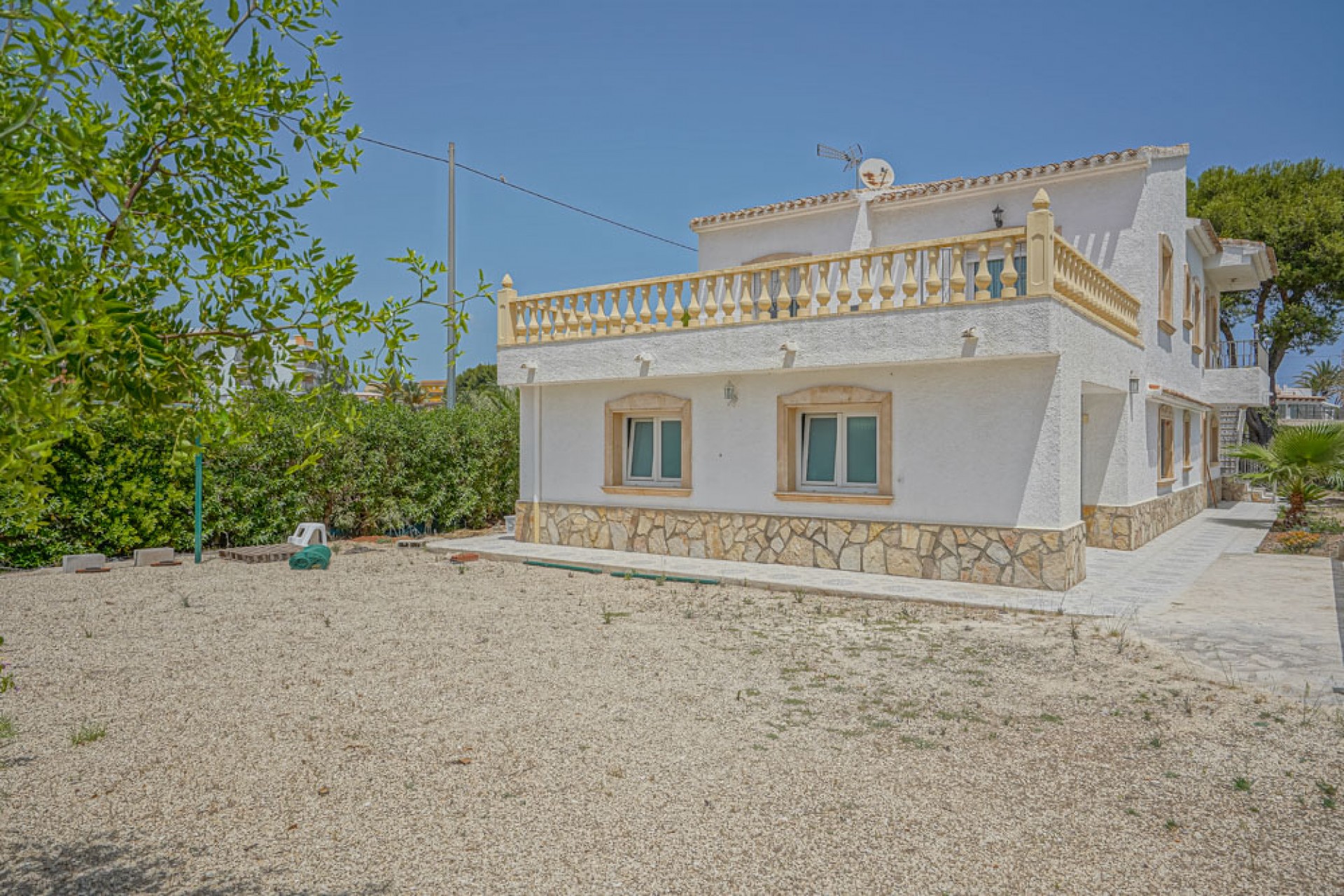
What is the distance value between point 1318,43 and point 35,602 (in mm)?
30225

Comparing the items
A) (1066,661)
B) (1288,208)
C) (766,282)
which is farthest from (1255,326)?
(1066,661)

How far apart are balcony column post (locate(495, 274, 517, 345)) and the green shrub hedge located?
2.57m

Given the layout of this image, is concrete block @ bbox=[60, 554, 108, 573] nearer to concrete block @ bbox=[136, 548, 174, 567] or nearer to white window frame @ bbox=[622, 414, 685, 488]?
concrete block @ bbox=[136, 548, 174, 567]

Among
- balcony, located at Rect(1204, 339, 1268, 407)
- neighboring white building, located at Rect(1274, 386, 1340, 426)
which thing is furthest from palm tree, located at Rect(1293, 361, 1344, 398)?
balcony, located at Rect(1204, 339, 1268, 407)

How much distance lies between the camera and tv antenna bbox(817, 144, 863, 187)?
68.1ft

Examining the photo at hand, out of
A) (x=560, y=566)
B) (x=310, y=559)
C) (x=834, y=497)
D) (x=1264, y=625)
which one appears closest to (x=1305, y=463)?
(x=1264, y=625)

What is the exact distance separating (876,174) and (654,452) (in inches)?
358

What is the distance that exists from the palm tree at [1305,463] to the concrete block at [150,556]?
20.5 meters

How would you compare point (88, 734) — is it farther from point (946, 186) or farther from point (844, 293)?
point (946, 186)

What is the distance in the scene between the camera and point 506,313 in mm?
16141

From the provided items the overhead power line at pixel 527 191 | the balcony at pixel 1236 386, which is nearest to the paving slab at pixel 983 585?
the balcony at pixel 1236 386

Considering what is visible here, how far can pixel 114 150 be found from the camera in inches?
102

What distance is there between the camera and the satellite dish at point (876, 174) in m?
19.5

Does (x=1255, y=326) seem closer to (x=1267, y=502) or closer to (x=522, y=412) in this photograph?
(x=1267, y=502)
